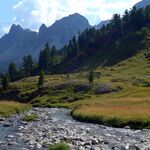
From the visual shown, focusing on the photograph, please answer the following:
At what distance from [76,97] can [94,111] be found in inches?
2751

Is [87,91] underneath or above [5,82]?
underneath

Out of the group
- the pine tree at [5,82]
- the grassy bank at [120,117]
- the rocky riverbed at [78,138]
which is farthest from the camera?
the pine tree at [5,82]

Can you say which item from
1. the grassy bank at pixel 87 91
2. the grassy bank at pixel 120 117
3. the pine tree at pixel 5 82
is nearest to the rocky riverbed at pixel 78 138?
the grassy bank at pixel 120 117

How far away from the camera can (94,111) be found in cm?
6981

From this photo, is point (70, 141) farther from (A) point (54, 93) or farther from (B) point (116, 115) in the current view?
(A) point (54, 93)

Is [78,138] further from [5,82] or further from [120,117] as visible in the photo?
[5,82]

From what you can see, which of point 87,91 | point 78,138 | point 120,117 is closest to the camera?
point 78,138

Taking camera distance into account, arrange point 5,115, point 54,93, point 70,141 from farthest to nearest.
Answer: point 54,93 < point 5,115 < point 70,141

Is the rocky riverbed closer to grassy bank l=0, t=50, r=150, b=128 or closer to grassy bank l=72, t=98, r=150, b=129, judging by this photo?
grassy bank l=72, t=98, r=150, b=129

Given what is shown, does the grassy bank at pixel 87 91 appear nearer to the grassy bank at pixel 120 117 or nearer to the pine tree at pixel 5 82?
the pine tree at pixel 5 82

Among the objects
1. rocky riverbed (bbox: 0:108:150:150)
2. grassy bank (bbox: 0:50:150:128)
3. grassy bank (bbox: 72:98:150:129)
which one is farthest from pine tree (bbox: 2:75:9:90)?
rocky riverbed (bbox: 0:108:150:150)

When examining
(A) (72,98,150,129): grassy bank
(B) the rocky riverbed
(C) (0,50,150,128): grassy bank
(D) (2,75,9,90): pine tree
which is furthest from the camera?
(D) (2,75,9,90): pine tree

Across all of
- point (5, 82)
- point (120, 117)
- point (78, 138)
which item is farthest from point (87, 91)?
point (78, 138)

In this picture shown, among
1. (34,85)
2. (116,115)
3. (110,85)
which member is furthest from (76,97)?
(116,115)
